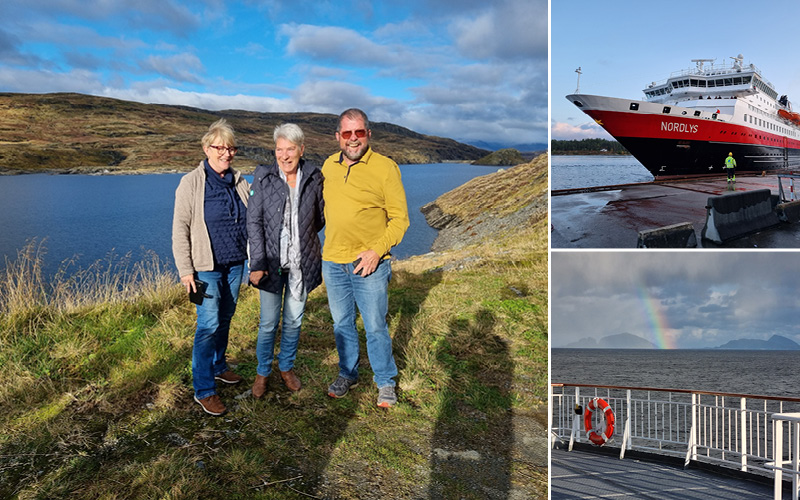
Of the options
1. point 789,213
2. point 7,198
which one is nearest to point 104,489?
point 789,213

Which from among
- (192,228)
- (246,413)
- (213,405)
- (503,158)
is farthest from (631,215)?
(503,158)

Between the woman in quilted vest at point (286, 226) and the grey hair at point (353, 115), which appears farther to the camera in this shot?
the woman in quilted vest at point (286, 226)

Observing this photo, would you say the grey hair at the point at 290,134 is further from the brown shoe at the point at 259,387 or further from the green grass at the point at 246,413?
the green grass at the point at 246,413

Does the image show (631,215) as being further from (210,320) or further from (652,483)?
(652,483)

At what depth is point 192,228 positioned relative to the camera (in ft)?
10.0

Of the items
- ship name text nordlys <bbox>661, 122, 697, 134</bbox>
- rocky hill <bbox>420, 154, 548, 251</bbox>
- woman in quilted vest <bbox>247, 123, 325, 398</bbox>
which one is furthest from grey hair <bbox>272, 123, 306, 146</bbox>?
rocky hill <bbox>420, 154, 548, 251</bbox>

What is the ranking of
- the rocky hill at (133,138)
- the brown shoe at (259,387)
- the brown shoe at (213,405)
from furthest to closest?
1. the rocky hill at (133,138)
2. the brown shoe at (259,387)
3. the brown shoe at (213,405)

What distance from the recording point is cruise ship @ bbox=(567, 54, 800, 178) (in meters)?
6.13

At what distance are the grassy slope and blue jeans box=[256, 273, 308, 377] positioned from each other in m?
0.24

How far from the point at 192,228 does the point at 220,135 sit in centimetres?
62

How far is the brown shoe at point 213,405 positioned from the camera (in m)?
3.17

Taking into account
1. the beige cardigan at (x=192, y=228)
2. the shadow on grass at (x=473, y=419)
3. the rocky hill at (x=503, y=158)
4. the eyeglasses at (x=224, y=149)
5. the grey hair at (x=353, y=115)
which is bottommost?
the shadow on grass at (x=473, y=419)

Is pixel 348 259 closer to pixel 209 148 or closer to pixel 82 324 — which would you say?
pixel 209 148

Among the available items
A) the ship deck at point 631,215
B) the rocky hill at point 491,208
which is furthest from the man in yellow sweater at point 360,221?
the rocky hill at point 491,208
